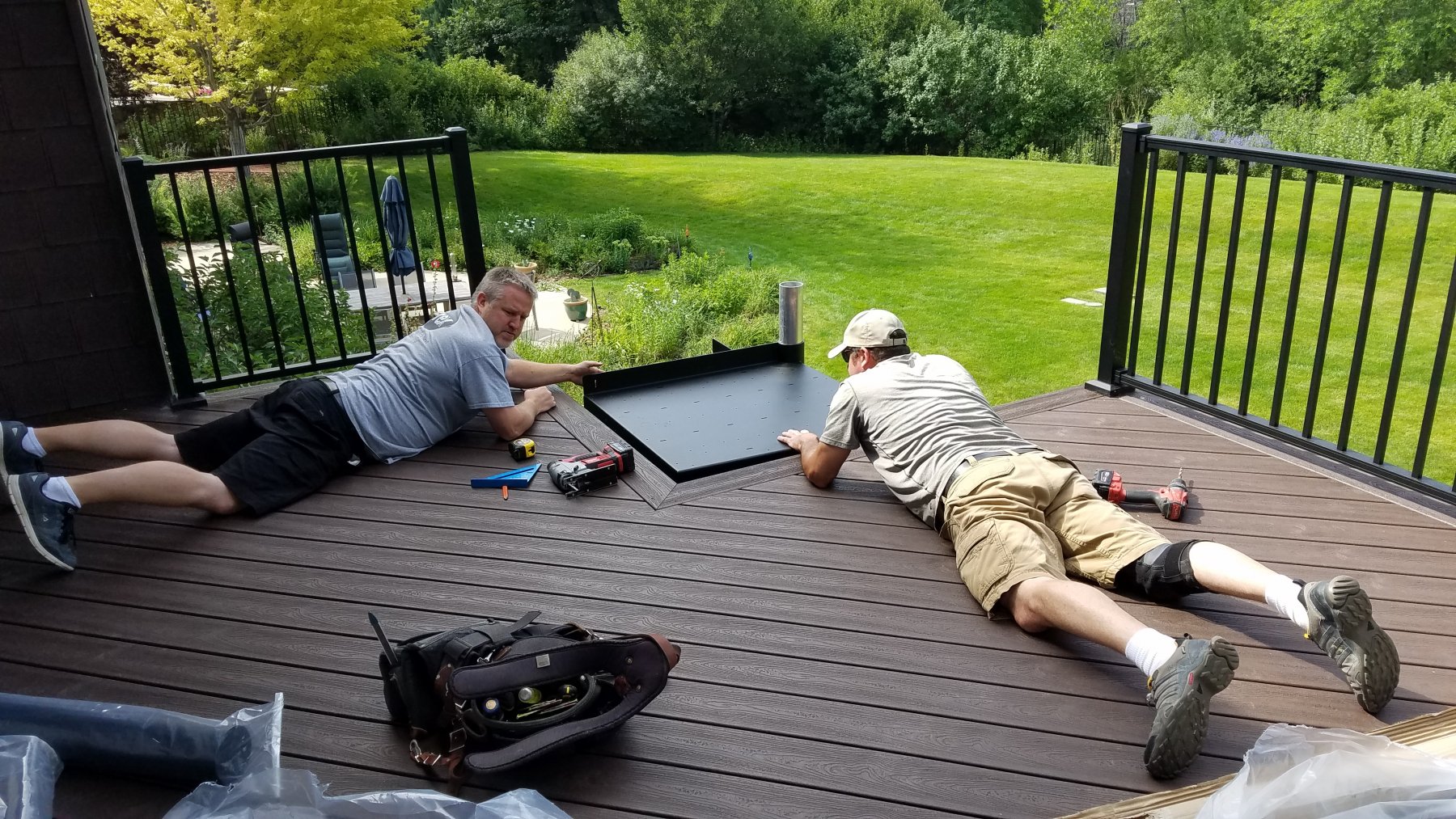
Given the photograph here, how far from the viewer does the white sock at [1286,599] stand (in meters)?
2.14

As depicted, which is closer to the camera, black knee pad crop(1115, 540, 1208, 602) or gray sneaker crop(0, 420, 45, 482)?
black knee pad crop(1115, 540, 1208, 602)

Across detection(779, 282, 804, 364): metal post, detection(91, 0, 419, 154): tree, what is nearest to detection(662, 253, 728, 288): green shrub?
detection(779, 282, 804, 364): metal post

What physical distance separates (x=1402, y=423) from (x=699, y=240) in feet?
21.1

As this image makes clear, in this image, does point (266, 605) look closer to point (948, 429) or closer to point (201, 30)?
point (948, 429)

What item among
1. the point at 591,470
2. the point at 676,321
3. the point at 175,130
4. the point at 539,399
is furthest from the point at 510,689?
the point at 175,130

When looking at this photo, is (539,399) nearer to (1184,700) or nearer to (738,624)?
(738,624)

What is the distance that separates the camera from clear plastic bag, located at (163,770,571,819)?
1777mm

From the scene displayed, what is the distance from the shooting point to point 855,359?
10.5 feet

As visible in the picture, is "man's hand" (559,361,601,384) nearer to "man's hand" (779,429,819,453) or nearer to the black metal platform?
the black metal platform

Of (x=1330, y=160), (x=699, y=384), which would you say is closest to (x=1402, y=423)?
(x=1330, y=160)

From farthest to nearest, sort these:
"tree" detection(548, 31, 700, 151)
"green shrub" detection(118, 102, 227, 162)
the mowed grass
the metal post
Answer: "tree" detection(548, 31, 700, 151) < "green shrub" detection(118, 102, 227, 162) < the mowed grass < the metal post

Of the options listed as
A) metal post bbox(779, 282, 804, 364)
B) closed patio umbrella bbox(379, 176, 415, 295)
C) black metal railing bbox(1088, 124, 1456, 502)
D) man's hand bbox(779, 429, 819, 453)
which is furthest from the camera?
closed patio umbrella bbox(379, 176, 415, 295)

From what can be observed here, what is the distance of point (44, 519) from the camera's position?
2729 millimetres

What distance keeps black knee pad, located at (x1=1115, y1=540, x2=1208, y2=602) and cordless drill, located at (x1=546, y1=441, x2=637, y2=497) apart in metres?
1.56
